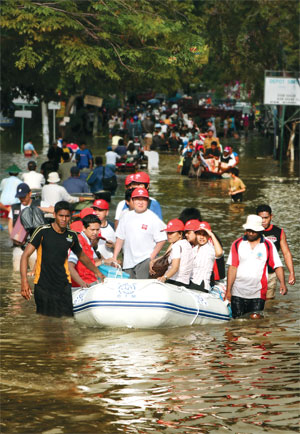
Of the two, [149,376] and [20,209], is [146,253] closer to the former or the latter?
[149,376]

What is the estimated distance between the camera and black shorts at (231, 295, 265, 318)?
12102 mm

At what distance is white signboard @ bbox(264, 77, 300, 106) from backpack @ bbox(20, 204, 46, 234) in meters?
27.8

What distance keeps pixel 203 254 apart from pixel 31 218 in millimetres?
6452

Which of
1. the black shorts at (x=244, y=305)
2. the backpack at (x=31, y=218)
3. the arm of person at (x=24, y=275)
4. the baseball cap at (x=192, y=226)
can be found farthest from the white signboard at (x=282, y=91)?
the arm of person at (x=24, y=275)

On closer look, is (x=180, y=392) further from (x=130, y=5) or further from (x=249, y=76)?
(x=249, y=76)

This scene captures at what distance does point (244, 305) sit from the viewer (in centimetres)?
1221

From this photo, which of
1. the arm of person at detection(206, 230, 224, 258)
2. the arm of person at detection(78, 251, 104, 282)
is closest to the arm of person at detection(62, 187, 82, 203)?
the arm of person at detection(206, 230, 224, 258)

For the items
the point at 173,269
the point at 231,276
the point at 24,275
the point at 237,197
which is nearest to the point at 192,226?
the point at 173,269

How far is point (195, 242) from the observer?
482 inches

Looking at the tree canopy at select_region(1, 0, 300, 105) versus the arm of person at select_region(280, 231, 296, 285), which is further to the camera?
the tree canopy at select_region(1, 0, 300, 105)

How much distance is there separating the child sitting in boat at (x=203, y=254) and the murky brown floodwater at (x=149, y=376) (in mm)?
665

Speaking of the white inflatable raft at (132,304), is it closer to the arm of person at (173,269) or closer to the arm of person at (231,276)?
the arm of person at (173,269)

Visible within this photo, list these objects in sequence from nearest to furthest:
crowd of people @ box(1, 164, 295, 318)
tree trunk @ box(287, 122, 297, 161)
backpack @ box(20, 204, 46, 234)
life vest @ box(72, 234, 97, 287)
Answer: crowd of people @ box(1, 164, 295, 318)
life vest @ box(72, 234, 97, 287)
backpack @ box(20, 204, 46, 234)
tree trunk @ box(287, 122, 297, 161)

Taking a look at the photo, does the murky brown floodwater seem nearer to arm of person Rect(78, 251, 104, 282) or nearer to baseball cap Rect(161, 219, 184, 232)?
arm of person Rect(78, 251, 104, 282)
